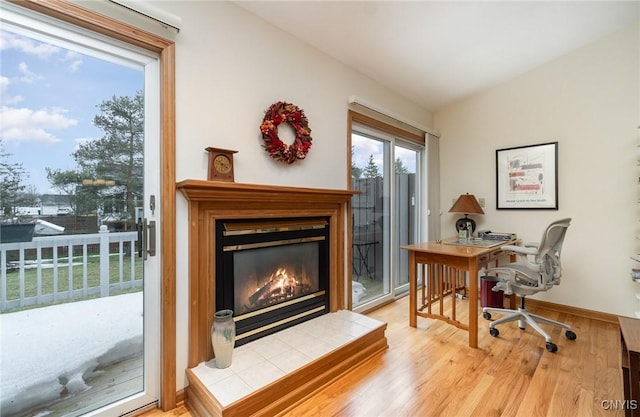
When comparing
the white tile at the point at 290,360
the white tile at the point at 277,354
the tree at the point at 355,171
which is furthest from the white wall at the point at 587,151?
the white tile at the point at 290,360

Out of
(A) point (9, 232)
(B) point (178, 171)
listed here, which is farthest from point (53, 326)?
(B) point (178, 171)

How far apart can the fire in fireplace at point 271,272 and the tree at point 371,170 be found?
37.3 inches

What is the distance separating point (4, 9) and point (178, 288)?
155cm

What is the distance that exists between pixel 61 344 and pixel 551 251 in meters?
3.42

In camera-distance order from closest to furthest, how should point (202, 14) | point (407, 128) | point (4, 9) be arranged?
point (4, 9) < point (202, 14) < point (407, 128)

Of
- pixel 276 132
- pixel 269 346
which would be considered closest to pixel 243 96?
pixel 276 132

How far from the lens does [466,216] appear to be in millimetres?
3855

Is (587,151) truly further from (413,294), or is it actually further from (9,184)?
(9,184)

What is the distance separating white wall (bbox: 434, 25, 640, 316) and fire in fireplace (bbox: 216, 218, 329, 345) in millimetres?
2521

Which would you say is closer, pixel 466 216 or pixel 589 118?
pixel 589 118

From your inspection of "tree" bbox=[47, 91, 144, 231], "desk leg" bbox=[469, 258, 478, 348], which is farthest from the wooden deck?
"desk leg" bbox=[469, 258, 478, 348]

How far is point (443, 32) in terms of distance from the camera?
245 cm

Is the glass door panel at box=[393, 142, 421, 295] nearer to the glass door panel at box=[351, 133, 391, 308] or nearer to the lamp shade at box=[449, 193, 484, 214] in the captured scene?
the glass door panel at box=[351, 133, 391, 308]

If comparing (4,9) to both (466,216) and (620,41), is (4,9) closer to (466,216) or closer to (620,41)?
(466,216)
